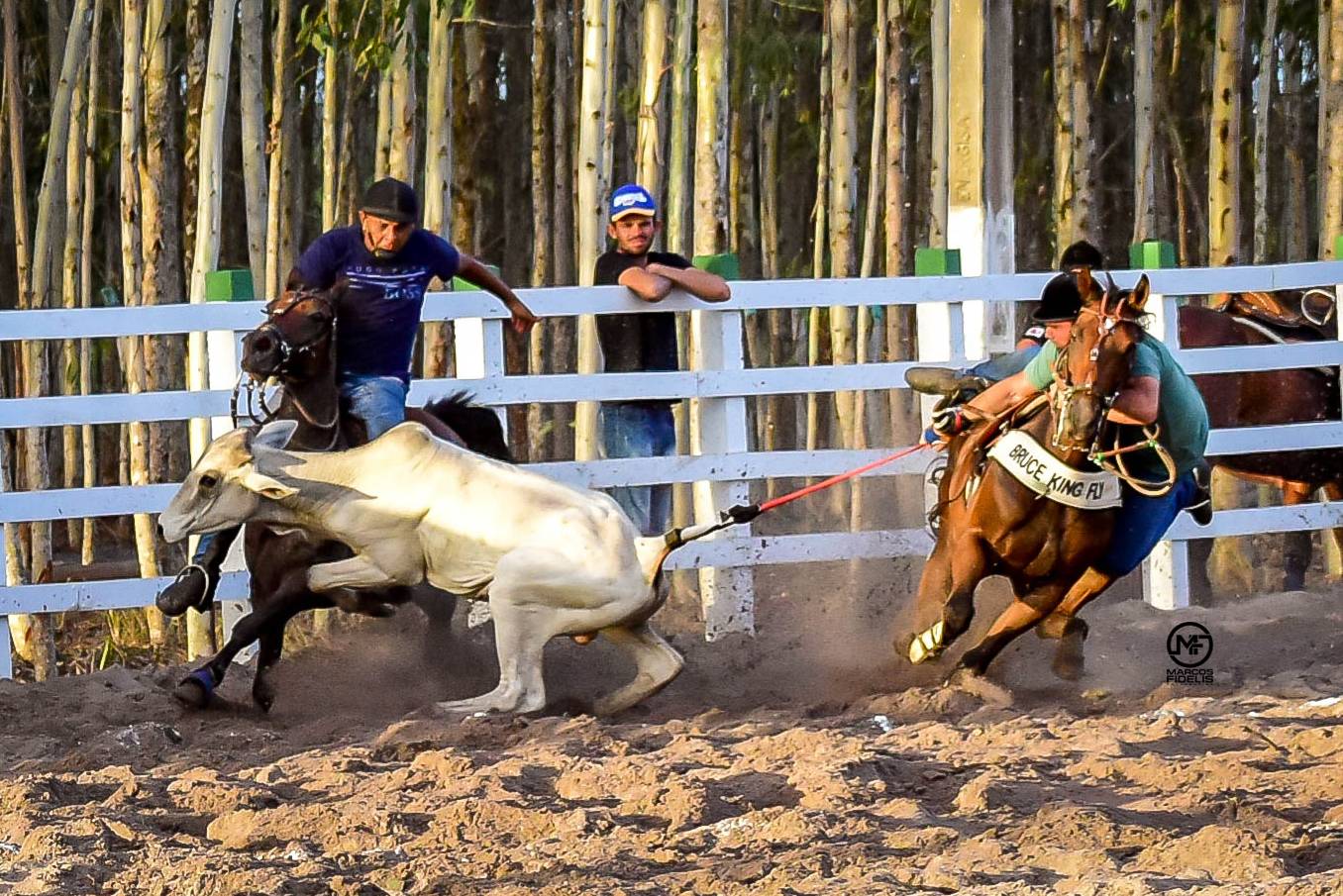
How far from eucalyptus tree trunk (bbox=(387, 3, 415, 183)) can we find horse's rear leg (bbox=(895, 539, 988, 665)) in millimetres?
6971

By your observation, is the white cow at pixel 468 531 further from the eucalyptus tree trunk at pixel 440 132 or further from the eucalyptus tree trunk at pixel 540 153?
the eucalyptus tree trunk at pixel 540 153

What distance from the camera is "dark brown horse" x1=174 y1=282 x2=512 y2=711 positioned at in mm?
7445

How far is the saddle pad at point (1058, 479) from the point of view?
747 cm

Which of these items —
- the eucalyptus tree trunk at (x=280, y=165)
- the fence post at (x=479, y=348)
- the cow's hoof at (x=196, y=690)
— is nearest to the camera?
the cow's hoof at (x=196, y=690)

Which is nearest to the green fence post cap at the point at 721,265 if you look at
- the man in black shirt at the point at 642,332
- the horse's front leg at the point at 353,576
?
the man in black shirt at the point at 642,332

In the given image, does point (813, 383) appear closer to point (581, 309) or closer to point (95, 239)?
point (581, 309)

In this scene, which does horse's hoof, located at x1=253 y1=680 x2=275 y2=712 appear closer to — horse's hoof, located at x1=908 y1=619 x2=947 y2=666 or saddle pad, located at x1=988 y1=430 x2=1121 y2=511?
horse's hoof, located at x1=908 y1=619 x2=947 y2=666

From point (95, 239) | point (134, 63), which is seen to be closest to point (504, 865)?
point (134, 63)

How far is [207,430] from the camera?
9047mm

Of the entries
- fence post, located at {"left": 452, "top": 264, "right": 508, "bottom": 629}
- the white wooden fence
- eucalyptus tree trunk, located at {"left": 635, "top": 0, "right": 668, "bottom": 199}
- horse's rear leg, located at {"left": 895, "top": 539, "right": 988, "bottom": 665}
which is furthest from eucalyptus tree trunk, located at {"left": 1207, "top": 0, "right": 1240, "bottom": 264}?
horse's rear leg, located at {"left": 895, "top": 539, "right": 988, "bottom": 665}

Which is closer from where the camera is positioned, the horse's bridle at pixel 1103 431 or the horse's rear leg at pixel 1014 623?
the horse's bridle at pixel 1103 431

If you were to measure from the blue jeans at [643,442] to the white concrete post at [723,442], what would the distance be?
169 mm

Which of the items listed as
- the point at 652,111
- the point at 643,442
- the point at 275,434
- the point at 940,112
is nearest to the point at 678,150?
the point at 940,112

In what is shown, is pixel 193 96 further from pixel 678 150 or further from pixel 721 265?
pixel 721 265
